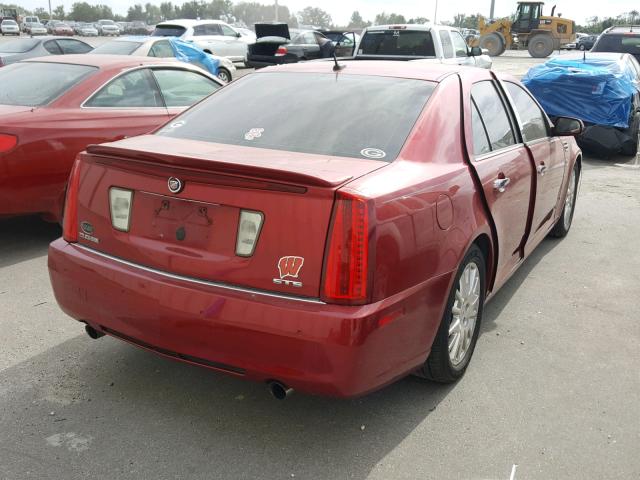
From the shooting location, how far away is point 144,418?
2.96 m

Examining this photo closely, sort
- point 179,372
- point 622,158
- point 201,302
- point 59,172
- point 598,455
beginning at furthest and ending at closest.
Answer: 1. point 622,158
2. point 59,172
3. point 179,372
4. point 598,455
5. point 201,302

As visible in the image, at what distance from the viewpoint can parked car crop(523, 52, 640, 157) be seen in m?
9.82

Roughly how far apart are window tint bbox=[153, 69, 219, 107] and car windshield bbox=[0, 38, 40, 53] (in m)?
10.2

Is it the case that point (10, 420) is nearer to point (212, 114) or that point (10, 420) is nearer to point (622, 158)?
point (212, 114)

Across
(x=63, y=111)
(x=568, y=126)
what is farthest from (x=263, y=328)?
(x=63, y=111)

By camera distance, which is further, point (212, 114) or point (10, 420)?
point (212, 114)

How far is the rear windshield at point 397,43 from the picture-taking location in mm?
12766

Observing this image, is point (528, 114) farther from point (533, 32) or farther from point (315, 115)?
point (533, 32)

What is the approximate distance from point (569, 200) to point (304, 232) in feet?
13.6

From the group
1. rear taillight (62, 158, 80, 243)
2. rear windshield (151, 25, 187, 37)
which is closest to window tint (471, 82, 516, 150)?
rear taillight (62, 158, 80, 243)

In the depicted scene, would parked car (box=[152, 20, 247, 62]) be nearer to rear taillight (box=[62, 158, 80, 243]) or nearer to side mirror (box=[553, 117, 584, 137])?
side mirror (box=[553, 117, 584, 137])

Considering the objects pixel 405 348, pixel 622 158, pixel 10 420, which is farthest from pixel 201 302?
pixel 622 158

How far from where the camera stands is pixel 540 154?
14.5 feet

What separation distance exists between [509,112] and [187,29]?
1841 centimetres
